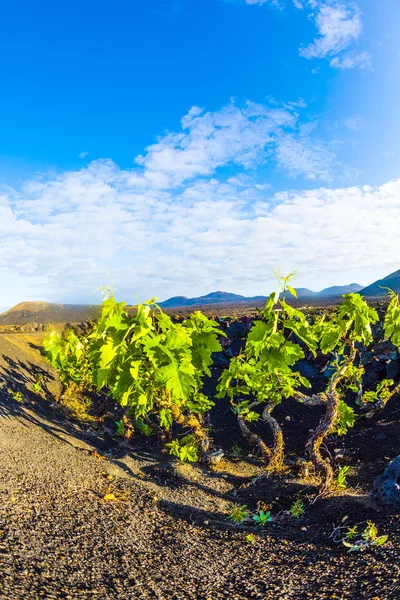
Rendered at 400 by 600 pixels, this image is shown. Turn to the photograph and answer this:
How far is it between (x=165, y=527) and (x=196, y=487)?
2.15 meters

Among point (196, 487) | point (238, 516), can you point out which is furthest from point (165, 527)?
point (196, 487)

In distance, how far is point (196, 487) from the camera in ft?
25.6

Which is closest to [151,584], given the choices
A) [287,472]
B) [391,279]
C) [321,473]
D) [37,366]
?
[321,473]

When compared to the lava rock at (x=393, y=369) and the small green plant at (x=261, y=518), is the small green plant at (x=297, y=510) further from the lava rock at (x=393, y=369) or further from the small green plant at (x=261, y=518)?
the lava rock at (x=393, y=369)

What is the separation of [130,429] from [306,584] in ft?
25.2

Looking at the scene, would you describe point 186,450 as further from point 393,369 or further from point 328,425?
point 393,369

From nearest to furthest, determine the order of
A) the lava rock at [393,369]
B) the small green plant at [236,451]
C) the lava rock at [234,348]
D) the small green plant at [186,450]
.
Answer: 1. the small green plant at [186,450]
2. the small green plant at [236,451]
3. the lava rock at [393,369]
4. the lava rock at [234,348]

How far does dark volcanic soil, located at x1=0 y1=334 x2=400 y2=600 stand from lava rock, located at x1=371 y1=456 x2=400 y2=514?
23 centimetres

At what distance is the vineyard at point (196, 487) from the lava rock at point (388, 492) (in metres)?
0.02

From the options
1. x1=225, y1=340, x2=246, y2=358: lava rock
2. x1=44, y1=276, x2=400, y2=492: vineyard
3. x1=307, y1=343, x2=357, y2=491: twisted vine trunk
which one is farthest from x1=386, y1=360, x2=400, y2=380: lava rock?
x1=307, y1=343, x2=357, y2=491: twisted vine trunk

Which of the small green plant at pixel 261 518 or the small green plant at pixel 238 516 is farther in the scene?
the small green plant at pixel 238 516

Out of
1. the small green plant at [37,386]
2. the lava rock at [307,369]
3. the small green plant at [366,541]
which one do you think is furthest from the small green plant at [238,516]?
the lava rock at [307,369]

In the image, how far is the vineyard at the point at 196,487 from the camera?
4.16 m

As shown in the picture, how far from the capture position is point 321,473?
7383mm
